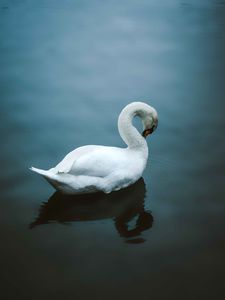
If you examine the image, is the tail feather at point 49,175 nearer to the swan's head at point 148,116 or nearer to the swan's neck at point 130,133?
the swan's neck at point 130,133

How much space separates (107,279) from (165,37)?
164 inches

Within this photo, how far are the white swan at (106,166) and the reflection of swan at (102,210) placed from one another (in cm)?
7

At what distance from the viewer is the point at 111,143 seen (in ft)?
12.6

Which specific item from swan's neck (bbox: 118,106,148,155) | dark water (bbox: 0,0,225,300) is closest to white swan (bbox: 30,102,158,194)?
swan's neck (bbox: 118,106,148,155)

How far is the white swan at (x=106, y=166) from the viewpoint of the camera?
300cm

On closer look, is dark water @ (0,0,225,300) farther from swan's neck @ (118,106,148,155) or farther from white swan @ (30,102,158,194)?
swan's neck @ (118,106,148,155)

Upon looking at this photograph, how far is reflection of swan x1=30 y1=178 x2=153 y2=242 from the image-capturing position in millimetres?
2980

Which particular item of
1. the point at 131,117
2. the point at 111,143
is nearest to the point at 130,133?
the point at 131,117

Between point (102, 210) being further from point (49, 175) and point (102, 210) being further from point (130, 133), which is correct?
point (130, 133)

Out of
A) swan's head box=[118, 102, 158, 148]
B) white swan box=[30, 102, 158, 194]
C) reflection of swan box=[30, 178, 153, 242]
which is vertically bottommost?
reflection of swan box=[30, 178, 153, 242]

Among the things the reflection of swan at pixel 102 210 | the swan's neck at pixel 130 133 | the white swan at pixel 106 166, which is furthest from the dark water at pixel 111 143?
the swan's neck at pixel 130 133

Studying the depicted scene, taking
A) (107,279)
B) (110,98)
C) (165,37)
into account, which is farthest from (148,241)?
(165,37)

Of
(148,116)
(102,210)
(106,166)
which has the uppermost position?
(148,116)

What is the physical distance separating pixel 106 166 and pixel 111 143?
31.8 inches
